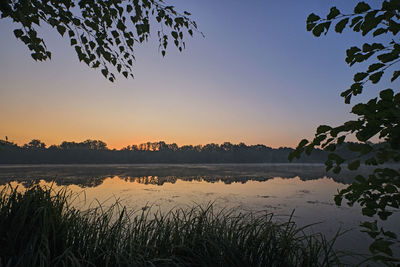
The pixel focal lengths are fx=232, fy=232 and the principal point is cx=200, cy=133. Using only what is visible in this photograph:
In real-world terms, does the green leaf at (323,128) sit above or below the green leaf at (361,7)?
below

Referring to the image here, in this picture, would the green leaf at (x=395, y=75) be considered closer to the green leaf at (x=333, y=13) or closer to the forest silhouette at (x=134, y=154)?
the green leaf at (x=333, y=13)

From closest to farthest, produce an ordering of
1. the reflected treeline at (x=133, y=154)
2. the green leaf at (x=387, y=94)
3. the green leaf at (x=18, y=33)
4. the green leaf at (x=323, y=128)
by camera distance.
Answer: the green leaf at (x=387, y=94) < the green leaf at (x=323, y=128) < the green leaf at (x=18, y=33) < the reflected treeline at (x=133, y=154)

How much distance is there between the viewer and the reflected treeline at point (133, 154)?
51.4 meters

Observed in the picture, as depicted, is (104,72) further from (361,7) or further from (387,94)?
(387,94)

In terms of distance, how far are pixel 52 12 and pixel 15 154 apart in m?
61.0

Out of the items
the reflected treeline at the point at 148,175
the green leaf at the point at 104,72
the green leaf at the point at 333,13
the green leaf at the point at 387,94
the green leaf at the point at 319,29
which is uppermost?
the green leaf at the point at 104,72

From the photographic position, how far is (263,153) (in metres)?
73.6

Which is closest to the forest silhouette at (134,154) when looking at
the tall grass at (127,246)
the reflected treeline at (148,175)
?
the reflected treeline at (148,175)

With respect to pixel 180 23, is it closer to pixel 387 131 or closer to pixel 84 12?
pixel 84 12

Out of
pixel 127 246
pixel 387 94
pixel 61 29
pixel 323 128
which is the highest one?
pixel 61 29

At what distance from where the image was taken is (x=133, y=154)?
61.7 meters

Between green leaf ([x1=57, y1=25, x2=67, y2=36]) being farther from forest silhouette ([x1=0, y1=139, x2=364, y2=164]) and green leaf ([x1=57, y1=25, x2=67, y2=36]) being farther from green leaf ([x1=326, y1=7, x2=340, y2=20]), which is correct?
forest silhouette ([x1=0, y1=139, x2=364, y2=164])

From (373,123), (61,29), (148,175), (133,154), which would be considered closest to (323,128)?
(373,123)

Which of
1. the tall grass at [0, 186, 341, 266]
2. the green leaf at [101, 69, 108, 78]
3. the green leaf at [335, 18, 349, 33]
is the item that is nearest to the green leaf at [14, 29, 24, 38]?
the green leaf at [101, 69, 108, 78]
